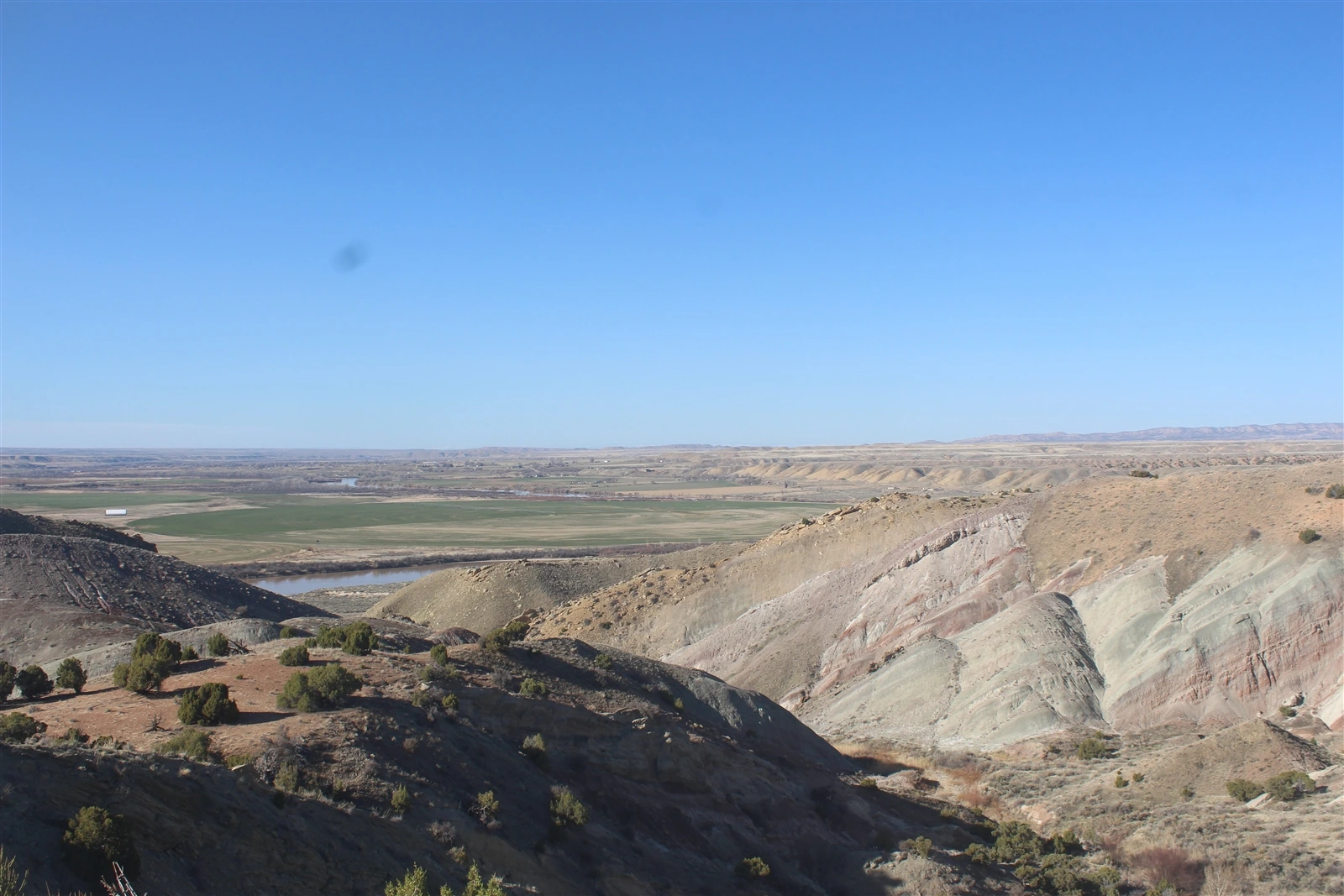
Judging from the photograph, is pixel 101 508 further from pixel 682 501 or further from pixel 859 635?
pixel 859 635

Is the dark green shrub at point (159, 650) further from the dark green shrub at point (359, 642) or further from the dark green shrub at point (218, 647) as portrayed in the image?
the dark green shrub at point (359, 642)

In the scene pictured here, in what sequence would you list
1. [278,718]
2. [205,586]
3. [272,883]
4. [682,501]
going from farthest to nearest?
[682,501], [205,586], [278,718], [272,883]

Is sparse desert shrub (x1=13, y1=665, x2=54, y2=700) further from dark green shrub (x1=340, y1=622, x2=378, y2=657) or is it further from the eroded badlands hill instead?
the eroded badlands hill

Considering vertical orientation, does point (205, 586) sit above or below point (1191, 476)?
below

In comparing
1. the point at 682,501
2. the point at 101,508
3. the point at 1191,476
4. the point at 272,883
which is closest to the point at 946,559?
the point at 1191,476

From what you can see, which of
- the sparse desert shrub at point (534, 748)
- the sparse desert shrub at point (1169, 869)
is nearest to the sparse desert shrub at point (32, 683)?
the sparse desert shrub at point (534, 748)

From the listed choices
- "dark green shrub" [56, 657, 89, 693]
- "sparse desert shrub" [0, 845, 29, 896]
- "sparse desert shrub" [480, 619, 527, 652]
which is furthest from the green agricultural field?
"sparse desert shrub" [0, 845, 29, 896]
